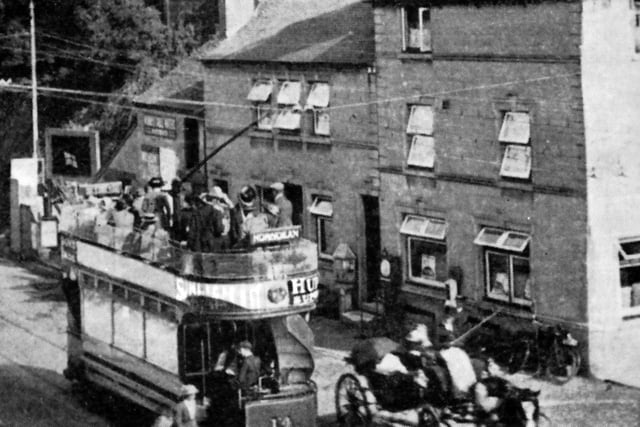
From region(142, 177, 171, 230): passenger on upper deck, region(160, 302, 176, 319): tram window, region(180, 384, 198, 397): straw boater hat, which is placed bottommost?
region(180, 384, 198, 397): straw boater hat

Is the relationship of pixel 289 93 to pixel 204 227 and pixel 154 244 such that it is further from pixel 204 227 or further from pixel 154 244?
pixel 154 244

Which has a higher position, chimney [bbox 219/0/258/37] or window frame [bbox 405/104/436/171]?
chimney [bbox 219/0/258/37]

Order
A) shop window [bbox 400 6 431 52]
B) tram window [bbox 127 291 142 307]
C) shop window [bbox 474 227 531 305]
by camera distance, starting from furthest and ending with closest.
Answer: shop window [bbox 400 6 431 52] → shop window [bbox 474 227 531 305] → tram window [bbox 127 291 142 307]

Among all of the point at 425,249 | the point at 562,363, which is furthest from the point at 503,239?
the point at 562,363

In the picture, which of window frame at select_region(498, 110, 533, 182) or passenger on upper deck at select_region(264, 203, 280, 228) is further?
window frame at select_region(498, 110, 533, 182)

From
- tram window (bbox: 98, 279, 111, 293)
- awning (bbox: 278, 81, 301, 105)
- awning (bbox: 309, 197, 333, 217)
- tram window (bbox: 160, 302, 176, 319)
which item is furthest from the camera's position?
awning (bbox: 278, 81, 301, 105)

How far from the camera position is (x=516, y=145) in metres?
25.9

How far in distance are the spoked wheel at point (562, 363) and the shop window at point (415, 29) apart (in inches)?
291

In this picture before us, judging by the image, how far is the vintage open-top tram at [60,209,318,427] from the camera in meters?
18.1

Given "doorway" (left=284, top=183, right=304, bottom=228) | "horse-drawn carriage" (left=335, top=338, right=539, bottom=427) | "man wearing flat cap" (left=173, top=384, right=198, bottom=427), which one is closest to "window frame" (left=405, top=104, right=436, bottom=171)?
"doorway" (left=284, top=183, right=304, bottom=228)

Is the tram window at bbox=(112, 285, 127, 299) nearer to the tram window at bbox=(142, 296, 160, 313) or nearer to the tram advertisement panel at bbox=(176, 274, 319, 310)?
the tram window at bbox=(142, 296, 160, 313)

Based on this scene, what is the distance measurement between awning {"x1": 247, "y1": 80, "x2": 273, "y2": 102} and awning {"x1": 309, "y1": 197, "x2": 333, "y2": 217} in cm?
319

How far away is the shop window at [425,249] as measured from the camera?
2820cm

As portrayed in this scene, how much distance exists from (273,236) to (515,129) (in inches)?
347
